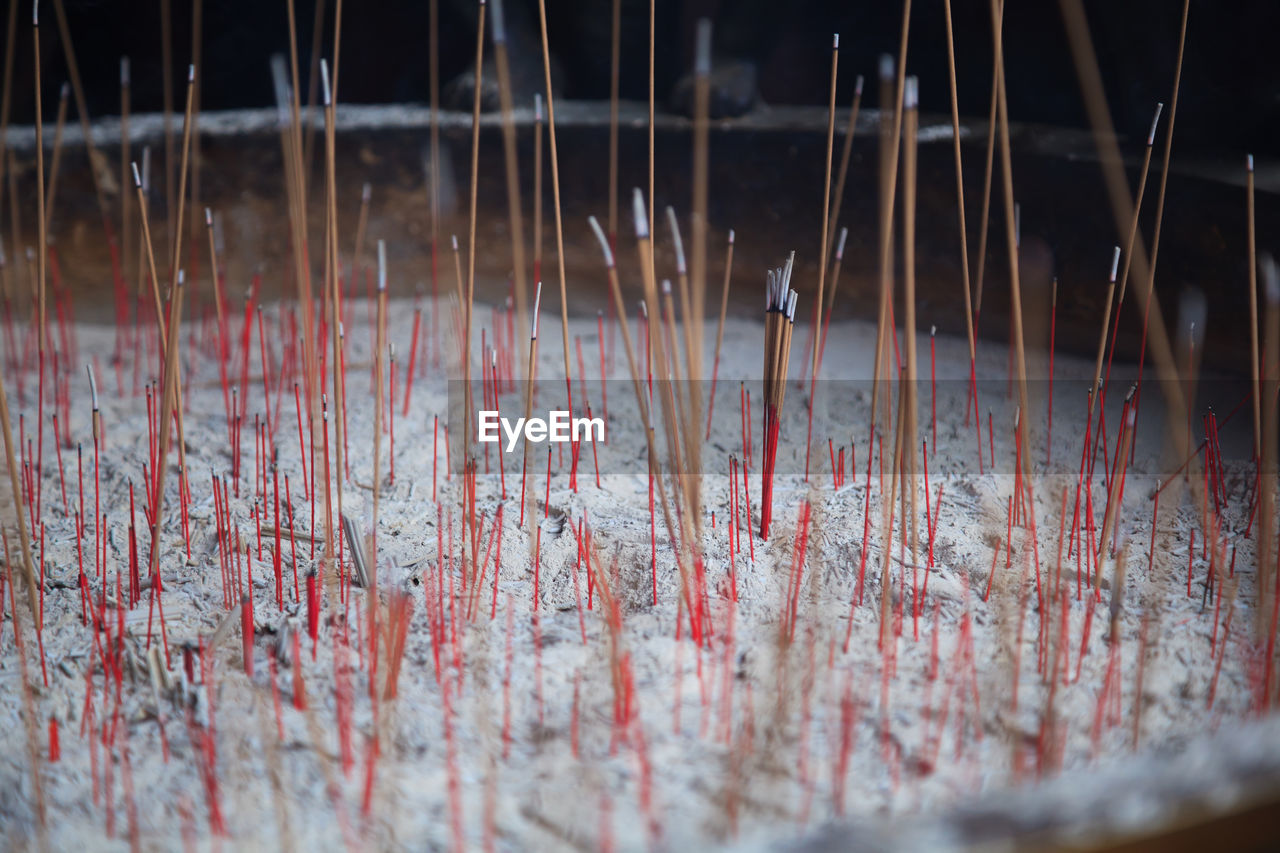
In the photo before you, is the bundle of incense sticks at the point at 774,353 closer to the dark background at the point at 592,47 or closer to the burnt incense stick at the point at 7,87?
the burnt incense stick at the point at 7,87

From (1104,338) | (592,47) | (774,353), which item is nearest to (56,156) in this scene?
(774,353)

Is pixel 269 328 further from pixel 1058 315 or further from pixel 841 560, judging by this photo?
pixel 1058 315

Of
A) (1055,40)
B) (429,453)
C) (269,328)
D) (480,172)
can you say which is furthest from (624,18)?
(429,453)

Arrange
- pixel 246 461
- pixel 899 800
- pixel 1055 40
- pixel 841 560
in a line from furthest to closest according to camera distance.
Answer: pixel 1055 40 → pixel 246 461 → pixel 841 560 → pixel 899 800

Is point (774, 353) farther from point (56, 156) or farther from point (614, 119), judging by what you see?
point (56, 156)

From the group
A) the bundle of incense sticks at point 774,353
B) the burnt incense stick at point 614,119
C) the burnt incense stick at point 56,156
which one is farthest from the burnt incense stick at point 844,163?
the burnt incense stick at point 56,156

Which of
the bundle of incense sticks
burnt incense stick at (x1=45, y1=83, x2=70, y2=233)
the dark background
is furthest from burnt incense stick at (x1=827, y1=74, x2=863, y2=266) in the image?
burnt incense stick at (x1=45, y1=83, x2=70, y2=233)

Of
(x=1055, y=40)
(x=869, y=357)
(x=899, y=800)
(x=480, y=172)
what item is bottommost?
(x=899, y=800)
